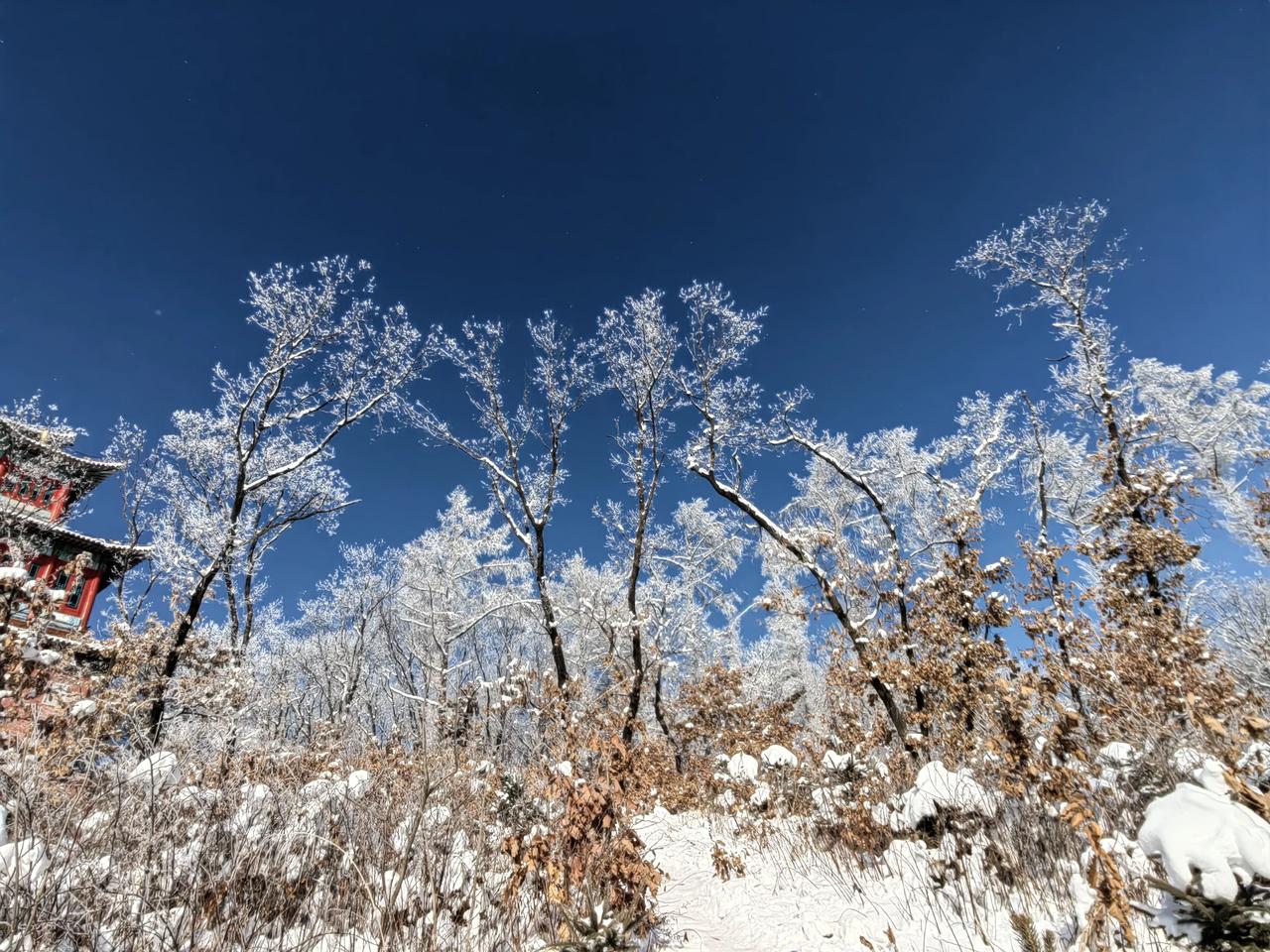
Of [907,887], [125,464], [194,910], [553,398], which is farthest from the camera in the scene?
[125,464]

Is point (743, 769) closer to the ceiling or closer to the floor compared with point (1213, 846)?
closer to the ceiling

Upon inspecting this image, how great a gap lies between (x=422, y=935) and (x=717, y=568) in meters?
15.4

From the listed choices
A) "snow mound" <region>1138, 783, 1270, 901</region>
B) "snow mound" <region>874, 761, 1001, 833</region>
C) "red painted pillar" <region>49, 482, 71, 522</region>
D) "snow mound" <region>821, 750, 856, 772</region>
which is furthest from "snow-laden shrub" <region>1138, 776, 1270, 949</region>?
"red painted pillar" <region>49, 482, 71, 522</region>

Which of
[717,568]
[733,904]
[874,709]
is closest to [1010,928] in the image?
[733,904]

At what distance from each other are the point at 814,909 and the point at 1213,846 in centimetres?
390

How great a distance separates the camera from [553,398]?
47.9ft

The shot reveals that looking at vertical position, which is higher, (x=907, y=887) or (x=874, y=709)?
(x=874, y=709)

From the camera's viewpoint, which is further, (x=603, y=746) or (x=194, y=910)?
(x=603, y=746)

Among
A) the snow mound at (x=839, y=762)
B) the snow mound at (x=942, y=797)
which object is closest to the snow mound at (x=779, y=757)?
the snow mound at (x=839, y=762)

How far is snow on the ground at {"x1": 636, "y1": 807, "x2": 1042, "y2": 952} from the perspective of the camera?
391 cm

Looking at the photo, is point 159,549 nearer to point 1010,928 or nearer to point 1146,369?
point 1010,928

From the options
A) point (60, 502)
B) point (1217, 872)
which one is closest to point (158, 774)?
point (1217, 872)

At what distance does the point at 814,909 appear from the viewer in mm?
4879

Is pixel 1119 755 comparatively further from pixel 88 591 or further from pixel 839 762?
pixel 88 591
